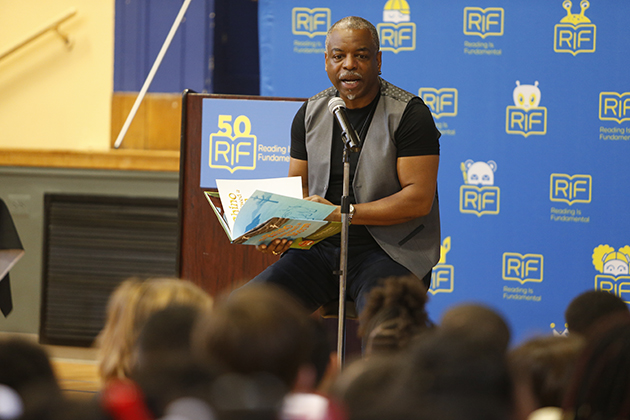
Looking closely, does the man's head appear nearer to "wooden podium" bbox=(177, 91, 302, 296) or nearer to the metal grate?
"wooden podium" bbox=(177, 91, 302, 296)

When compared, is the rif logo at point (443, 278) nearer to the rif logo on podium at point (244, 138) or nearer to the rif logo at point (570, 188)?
the rif logo at point (570, 188)

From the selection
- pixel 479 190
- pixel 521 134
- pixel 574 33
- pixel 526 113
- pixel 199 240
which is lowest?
pixel 199 240

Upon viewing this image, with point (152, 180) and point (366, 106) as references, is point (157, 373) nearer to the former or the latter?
point (366, 106)

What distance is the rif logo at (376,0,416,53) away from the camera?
3.44 m

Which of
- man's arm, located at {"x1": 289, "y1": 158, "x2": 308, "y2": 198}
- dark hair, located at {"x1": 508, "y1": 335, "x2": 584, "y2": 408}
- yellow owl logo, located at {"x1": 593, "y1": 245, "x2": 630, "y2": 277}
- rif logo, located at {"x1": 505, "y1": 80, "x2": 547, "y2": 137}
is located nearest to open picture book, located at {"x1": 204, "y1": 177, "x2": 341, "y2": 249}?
man's arm, located at {"x1": 289, "y1": 158, "x2": 308, "y2": 198}

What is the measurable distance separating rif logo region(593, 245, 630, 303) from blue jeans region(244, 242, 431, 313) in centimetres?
171

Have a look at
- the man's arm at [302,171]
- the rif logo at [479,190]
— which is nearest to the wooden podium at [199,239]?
the man's arm at [302,171]

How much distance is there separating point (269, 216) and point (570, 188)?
7.00ft

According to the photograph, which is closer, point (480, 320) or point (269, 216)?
point (480, 320)

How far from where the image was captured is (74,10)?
3770 mm

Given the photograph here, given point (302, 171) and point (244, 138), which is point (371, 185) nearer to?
point (302, 171)

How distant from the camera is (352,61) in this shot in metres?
2.03

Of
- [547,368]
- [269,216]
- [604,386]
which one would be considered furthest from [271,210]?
[604,386]

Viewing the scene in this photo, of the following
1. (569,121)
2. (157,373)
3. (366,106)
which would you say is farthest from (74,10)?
(157,373)
